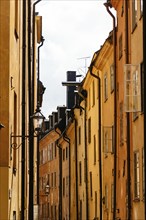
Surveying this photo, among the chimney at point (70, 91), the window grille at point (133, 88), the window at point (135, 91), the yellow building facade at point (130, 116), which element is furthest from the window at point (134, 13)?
the chimney at point (70, 91)

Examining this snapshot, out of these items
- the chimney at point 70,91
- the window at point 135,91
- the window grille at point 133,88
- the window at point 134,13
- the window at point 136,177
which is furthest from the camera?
the chimney at point 70,91

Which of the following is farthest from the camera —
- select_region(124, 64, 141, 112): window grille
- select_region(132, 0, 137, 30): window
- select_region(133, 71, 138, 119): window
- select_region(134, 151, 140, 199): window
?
select_region(132, 0, 137, 30): window

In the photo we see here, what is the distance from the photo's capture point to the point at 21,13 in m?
19.1

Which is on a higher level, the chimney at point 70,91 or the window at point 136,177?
the chimney at point 70,91

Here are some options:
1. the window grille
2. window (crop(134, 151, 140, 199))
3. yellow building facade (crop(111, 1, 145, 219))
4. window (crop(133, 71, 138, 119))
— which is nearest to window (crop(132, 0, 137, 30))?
yellow building facade (crop(111, 1, 145, 219))

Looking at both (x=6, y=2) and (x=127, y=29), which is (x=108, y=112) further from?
(x=6, y=2)

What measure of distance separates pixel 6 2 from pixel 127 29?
382 inches

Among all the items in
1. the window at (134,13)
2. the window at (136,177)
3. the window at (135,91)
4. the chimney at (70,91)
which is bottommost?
the window at (136,177)

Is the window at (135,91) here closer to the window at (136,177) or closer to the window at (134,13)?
the window at (136,177)

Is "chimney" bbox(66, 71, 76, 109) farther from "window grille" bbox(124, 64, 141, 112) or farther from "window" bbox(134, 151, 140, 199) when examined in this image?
"window" bbox(134, 151, 140, 199)

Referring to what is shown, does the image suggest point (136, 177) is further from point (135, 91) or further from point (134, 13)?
point (134, 13)

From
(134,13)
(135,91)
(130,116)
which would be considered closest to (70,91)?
(130,116)

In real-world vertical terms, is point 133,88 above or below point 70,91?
below

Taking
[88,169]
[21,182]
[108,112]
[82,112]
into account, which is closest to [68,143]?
[82,112]
